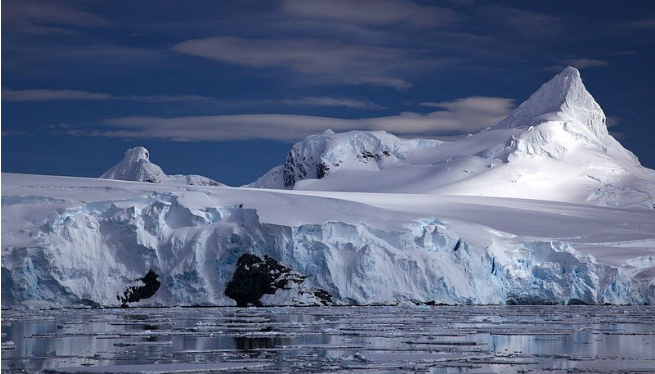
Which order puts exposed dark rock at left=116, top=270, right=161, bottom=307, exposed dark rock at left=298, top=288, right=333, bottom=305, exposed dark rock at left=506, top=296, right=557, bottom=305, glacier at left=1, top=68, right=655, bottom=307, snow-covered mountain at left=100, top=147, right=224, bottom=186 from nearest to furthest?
1. glacier at left=1, top=68, right=655, bottom=307
2. exposed dark rock at left=116, top=270, right=161, bottom=307
3. exposed dark rock at left=298, top=288, right=333, bottom=305
4. exposed dark rock at left=506, top=296, right=557, bottom=305
5. snow-covered mountain at left=100, top=147, right=224, bottom=186

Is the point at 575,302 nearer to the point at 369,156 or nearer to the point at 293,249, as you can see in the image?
the point at 293,249

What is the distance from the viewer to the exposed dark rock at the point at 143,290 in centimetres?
3350

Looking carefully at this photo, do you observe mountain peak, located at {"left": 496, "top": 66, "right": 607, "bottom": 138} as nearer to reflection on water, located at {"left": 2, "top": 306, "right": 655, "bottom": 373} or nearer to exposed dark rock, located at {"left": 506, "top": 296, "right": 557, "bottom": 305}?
exposed dark rock, located at {"left": 506, "top": 296, "right": 557, "bottom": 305}

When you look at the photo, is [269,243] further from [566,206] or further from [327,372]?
[566,206]

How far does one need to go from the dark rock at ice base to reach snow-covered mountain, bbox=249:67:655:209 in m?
45.3

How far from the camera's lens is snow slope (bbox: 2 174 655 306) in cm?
3269

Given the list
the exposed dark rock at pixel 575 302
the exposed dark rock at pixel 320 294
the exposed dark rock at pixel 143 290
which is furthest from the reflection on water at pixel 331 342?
the exposed dark rock at pixel 575 302

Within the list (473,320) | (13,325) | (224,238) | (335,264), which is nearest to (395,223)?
(335,264)

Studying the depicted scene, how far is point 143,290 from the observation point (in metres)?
33.8

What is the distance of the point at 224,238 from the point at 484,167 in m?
52.1

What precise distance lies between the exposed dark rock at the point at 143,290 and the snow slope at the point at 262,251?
7.8 inches

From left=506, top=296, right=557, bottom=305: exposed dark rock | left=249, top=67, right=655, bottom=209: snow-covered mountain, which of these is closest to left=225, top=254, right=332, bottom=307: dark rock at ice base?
left=506, top=296, right=557, bottom=305: exposed dark rock

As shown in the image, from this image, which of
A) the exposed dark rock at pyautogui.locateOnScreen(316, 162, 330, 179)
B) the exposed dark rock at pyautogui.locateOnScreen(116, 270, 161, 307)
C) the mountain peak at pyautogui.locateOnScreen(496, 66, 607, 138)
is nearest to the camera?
the exposed dark rock at pyautogui.locateOnScreen(116, 270, 161, 307)

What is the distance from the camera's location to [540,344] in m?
17.9
